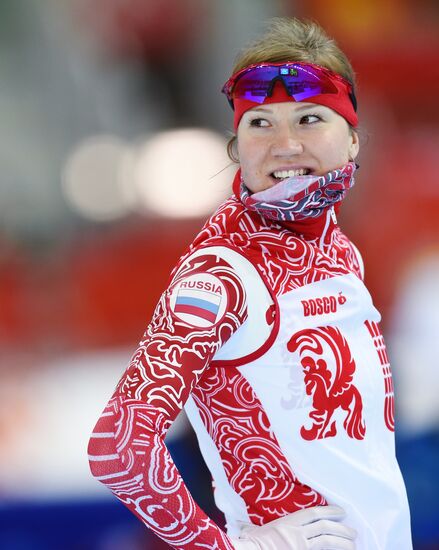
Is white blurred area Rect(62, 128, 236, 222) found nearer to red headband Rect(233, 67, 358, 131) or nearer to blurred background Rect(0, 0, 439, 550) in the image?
blurred background Rect(0, 0, 439, 550)

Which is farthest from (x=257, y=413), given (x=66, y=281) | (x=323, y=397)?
(x=66, y=281)

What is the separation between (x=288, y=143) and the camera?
4.93ft

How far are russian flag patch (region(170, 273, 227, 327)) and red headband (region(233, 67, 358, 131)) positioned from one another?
331 mm

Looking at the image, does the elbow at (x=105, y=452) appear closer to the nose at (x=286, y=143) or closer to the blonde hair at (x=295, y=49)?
A: the nose at (x=286, y=143)

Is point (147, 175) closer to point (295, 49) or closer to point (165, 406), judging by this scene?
point (295, 49)

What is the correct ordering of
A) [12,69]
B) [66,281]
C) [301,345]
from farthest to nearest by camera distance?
[12,69] → [66,281] → [301,345]

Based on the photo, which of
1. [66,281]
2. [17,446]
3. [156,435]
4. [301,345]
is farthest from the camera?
[66,281]

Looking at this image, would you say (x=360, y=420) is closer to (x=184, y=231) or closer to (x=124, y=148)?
(x=184, y=231)

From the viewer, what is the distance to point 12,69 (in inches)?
205

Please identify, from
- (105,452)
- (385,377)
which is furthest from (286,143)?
(105,452)

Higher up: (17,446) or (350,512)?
(350,512)

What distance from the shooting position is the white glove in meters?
1.40

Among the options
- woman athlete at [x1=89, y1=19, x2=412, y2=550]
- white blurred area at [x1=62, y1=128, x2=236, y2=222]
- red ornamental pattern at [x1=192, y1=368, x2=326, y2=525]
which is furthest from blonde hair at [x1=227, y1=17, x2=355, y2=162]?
white blurred area at [x1=62, y1=128, x2=236, y2=222]

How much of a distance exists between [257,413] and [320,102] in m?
0.52
